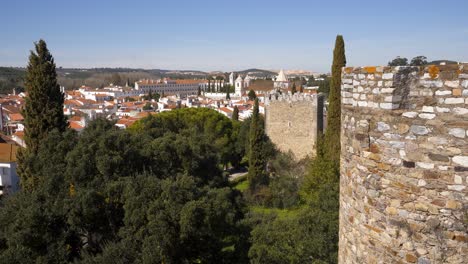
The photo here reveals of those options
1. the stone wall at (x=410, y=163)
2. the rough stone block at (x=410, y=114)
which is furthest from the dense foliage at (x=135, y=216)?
the rough stone block at (x=410, y=114)

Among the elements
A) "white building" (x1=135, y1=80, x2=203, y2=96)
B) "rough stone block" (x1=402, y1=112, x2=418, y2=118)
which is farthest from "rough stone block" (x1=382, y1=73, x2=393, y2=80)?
"white building" (x1=135, y1=80, x2=203, y2=96)

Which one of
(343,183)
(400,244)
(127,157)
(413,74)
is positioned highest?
(413,74)

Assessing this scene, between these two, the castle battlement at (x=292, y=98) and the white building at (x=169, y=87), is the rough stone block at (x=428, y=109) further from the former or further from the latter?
the white building at (x=169, y=87)

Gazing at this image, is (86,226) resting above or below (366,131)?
below

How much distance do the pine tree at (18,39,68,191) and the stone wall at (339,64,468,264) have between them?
58.1 ft

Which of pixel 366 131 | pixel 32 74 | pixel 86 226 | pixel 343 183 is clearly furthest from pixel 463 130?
pixel 32 74

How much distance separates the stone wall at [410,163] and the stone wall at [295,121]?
23.4 m

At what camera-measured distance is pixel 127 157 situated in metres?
13.6

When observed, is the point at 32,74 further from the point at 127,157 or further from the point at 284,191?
the point at 284,191

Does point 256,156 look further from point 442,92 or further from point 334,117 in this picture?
point 442,92

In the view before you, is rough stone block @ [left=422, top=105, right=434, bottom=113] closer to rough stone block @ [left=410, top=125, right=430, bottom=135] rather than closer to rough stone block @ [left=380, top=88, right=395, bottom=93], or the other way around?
rough stone block @ [left=410, top=125, right=430, bottom=135]

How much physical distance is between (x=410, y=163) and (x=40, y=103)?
18999mm

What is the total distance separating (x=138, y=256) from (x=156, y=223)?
916mm

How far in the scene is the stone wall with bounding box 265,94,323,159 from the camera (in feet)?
88.9
